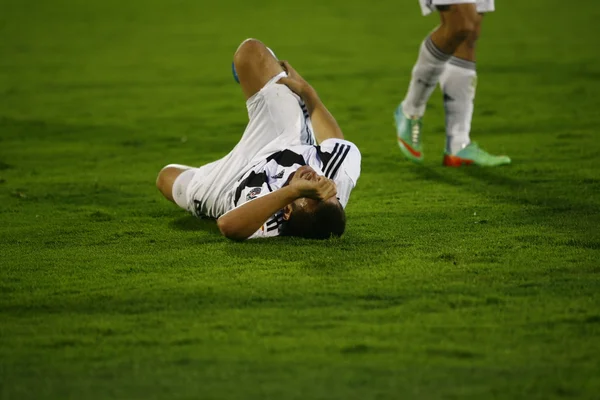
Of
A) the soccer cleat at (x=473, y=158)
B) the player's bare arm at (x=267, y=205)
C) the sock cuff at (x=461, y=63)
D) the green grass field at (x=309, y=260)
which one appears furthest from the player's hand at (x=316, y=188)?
the sock cuff at (x=461, y=63)

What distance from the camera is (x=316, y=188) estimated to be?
447 cm

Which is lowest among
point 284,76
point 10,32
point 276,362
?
point 10,32

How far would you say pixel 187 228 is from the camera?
5.20 metres

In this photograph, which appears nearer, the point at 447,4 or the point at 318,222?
the point at 318,222

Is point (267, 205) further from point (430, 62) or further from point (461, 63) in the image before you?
point (461, 63)

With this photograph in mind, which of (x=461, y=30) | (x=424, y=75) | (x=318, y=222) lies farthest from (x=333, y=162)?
(x=424, y=75)

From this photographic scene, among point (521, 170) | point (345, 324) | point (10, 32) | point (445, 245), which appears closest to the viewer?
point (345, 324)

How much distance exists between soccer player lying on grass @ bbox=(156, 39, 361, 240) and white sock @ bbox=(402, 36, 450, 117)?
1103 millimetres

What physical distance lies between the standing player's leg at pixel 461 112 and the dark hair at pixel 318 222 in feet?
5.97

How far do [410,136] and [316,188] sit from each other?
2.18 meters

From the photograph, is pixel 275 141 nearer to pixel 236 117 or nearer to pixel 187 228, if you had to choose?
pixel 187 228

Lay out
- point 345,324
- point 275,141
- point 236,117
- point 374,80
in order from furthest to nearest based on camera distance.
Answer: point 374,80 → point 236,117 → point 275,141 → point 345,324

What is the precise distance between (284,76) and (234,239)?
1.01m

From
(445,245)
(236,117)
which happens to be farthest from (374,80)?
(445,245)
